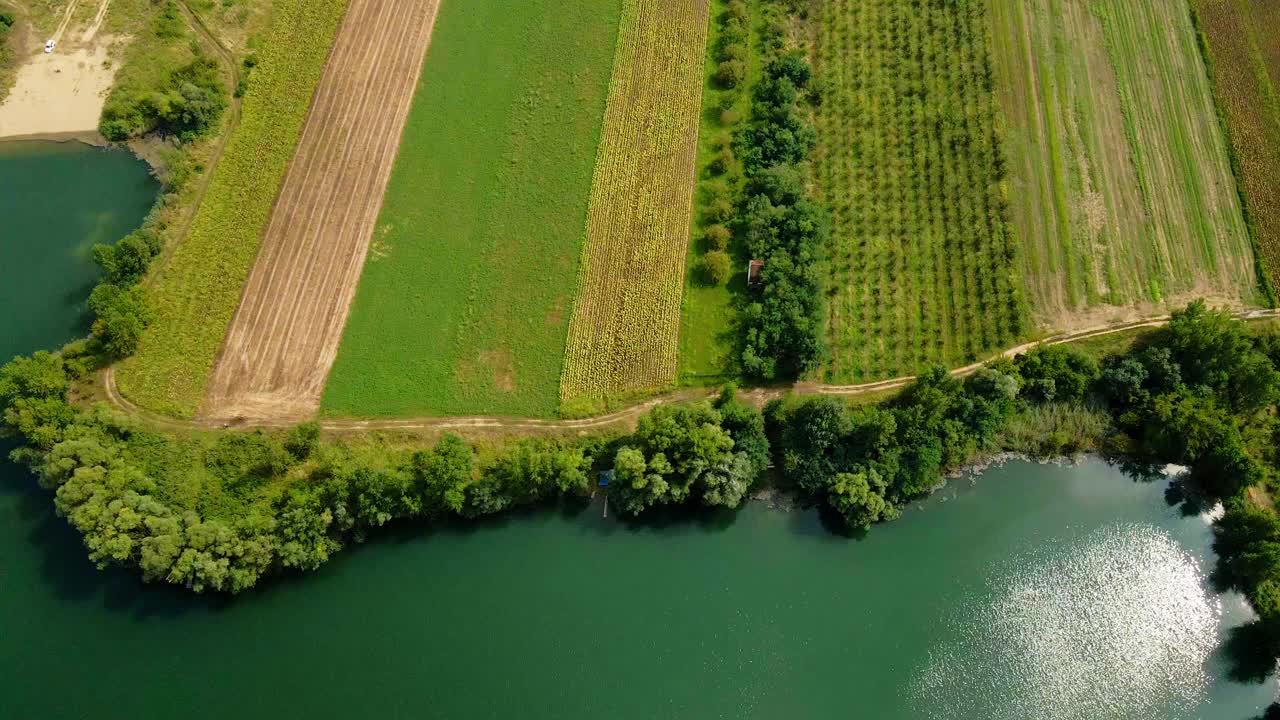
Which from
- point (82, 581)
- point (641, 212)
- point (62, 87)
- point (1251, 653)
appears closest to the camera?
point (1251, 653)

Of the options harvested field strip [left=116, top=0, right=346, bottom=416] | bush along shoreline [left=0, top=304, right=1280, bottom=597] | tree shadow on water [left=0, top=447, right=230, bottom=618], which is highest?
harvested field strip [left=116, top=0, right=346, bottom=416]

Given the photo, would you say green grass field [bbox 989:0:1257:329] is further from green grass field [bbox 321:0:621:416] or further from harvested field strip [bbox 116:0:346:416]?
harvested field strip [bbox 116:0:346:416]

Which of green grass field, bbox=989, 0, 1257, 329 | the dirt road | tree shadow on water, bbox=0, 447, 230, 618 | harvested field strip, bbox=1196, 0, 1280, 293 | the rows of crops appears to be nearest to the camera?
tree shadow on water, bbox=0, 447, 230, 618

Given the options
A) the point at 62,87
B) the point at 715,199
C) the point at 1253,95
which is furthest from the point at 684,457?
the point at 62,87

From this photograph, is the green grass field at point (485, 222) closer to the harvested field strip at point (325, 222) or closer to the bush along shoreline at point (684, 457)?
the harvested field strip at point (325, 222)

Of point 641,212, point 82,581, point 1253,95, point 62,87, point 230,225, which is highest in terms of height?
point 1253,95

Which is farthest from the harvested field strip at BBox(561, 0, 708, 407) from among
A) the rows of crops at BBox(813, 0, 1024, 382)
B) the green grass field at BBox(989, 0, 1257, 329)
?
the green grass field at BBox(989, 0, 1257, 329)

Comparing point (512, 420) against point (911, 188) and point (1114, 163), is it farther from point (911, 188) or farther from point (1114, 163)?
point (1114, 163)
